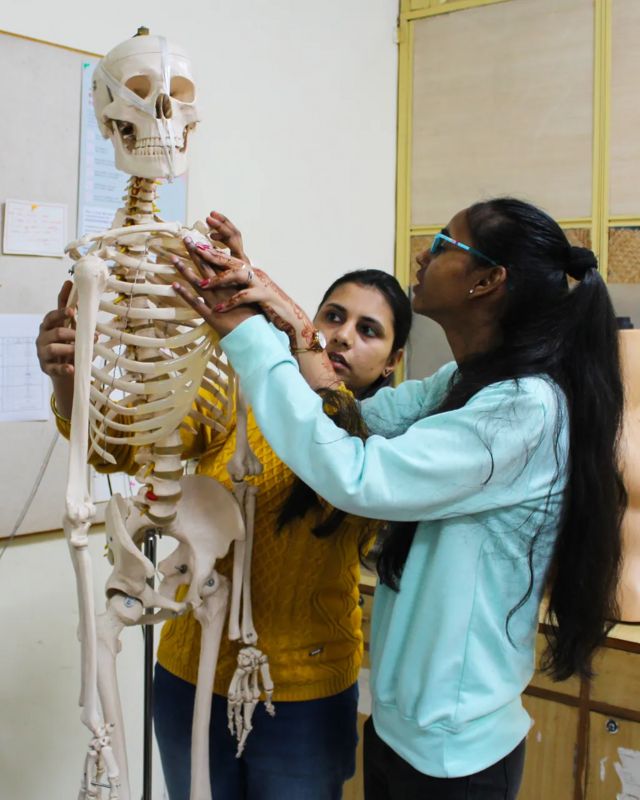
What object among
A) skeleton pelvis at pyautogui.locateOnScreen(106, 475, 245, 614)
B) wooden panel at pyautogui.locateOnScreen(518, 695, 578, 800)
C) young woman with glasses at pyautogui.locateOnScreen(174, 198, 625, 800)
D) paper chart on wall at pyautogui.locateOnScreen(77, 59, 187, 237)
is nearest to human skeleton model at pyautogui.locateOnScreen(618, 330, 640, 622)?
wooden panel at pyautogui.locateOnScreen(518, 695, 578, 800)

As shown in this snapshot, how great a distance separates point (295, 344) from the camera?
1006 mm

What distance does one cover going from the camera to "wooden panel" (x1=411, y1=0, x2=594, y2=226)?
95.1 inches

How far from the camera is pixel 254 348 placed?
0.91 m

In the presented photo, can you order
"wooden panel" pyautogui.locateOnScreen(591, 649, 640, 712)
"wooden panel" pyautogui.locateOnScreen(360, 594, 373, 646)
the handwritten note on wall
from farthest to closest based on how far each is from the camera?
"wooden panel" pyautogui.locateOnScreen(360, 594, 373, 646), "wooden panel" pyautogui.locateOnScreen(591, 649, 640, 712), the handwritten note on wall

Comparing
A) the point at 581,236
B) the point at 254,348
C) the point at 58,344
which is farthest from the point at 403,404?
the point at 581,236

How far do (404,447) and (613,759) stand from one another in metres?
1.37

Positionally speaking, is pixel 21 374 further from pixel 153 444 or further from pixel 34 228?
pixel 153 444

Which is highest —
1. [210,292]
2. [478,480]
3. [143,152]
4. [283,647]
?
[143,152]

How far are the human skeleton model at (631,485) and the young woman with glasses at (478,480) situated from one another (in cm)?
70

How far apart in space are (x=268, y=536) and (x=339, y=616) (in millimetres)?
153

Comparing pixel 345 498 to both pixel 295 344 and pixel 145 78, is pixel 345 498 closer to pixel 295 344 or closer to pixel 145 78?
pixel 295 344

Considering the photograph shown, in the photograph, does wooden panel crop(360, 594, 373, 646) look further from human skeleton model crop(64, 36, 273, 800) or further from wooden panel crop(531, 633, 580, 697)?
human skeleton model crop(64, 36, 273, 800)

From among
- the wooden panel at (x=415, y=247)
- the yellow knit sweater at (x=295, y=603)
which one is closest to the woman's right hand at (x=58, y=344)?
the yellow knit sweater at (x=295, y=603)

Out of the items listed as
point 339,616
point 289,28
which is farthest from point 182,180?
point 339,616
